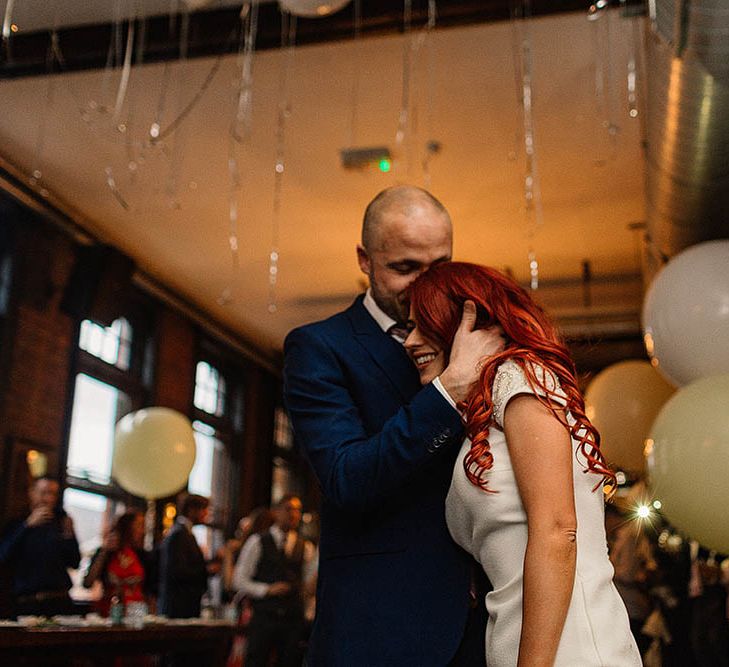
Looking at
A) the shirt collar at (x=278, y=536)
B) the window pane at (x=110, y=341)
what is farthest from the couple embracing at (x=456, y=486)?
the window pane at (x=110, y=341)

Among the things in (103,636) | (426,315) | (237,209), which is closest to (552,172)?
(237,209)

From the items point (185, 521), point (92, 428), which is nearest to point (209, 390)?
point (92, 428)

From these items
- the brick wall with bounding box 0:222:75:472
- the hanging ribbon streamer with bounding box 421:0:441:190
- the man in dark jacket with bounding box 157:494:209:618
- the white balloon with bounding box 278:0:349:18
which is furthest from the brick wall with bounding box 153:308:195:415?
the white balloon with bounding box 278:0:349:18

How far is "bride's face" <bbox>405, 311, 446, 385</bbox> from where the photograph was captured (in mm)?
1381

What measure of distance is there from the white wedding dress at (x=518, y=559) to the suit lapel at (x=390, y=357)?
0.23m

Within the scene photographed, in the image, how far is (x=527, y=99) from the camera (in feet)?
16.7

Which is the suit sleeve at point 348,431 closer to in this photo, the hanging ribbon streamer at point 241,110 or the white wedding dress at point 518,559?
the white wedding dress at point 518,559

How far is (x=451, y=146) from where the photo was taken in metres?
5.70

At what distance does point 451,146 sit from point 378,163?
0.46 m

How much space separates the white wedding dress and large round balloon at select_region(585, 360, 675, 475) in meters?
3.82

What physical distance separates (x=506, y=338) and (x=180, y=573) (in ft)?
16.9

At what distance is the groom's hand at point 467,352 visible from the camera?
1.28 metres

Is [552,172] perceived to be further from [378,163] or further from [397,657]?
[397,657]

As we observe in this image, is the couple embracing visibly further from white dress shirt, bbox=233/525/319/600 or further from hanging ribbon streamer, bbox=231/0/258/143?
white dress shirt, bbox=233/525/319/600
